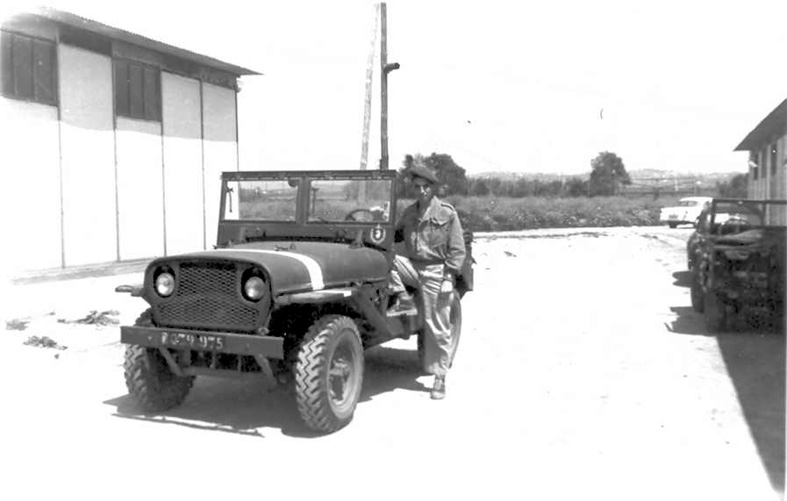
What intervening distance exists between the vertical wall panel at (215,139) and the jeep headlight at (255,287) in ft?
Answer: 50.6

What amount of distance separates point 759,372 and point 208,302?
209 inches

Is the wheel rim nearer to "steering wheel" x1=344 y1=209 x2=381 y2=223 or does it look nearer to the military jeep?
the military jeep

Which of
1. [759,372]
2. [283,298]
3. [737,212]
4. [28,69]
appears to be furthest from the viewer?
[28,69]

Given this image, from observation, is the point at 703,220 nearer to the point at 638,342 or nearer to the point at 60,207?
the point at 638,342

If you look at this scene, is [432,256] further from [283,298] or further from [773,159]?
[773,159]

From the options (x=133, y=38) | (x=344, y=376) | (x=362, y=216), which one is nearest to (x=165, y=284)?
(x=344, y=376)

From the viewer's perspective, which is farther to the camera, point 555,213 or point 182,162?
point 555,213

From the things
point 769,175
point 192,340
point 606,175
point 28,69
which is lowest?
point 192,340

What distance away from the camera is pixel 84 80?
16.1 m

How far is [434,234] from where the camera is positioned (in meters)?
6.66

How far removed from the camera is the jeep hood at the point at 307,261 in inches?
207

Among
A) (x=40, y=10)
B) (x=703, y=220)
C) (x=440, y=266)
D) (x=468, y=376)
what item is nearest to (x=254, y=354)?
(x=440, y=266)

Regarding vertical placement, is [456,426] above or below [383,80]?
below

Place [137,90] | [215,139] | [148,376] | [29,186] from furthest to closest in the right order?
[215,139]
[137,90]
[29,186]
[148,376]
